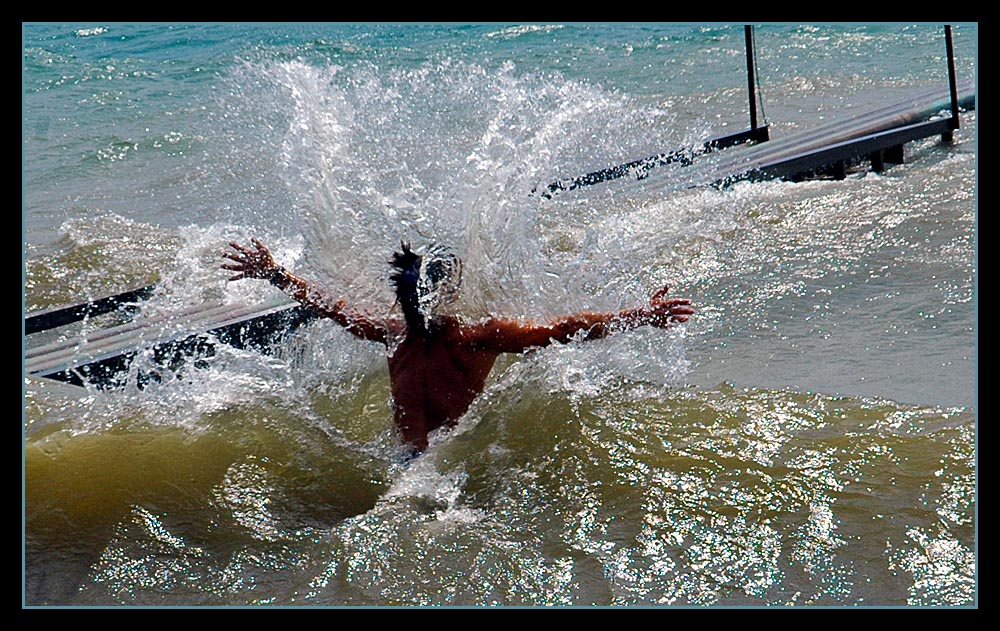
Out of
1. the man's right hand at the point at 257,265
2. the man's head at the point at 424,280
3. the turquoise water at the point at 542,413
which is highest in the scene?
the man's right hand at the point at 257,265

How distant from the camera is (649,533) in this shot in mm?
3953

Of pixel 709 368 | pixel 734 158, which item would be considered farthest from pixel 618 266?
pixel 734 158

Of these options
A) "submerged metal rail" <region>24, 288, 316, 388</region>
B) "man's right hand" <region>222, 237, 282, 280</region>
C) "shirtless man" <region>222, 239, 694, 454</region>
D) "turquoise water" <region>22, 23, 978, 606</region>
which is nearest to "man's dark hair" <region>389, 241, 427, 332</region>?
"shirtless man" <region>222, 239, 694, 454</region>

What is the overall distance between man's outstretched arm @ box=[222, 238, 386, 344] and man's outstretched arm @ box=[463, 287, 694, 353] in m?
0.54

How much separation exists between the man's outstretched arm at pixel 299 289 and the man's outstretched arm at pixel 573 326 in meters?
0.54

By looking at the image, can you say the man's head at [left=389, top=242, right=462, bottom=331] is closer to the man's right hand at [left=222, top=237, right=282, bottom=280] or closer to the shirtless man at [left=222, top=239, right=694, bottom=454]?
the shirtless man at [left=222, top=239, right=694, bottom=454]

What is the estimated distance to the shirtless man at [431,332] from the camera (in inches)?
168

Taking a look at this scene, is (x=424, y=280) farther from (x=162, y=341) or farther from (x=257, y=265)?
(x=162, y=341)

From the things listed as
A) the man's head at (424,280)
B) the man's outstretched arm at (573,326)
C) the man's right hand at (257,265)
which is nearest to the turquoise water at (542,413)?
the man's head at (424,280)

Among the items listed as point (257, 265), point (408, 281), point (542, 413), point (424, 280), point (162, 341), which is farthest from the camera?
point (162, 341)

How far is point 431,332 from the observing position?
4477 millimetres

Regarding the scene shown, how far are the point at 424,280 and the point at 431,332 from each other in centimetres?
43

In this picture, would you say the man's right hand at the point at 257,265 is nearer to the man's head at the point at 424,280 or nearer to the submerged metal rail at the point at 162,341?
the man's head at the point at 424,280

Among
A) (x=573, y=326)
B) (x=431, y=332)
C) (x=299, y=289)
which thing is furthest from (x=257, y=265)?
(x=573, y=326)
